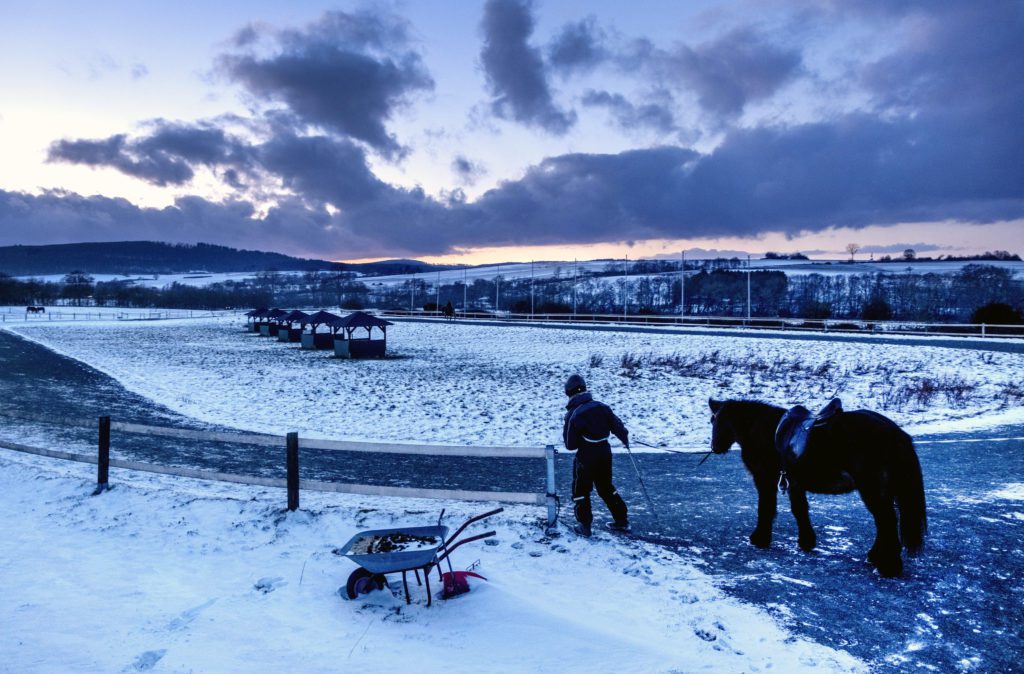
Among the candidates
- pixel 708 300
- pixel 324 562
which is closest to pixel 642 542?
pixel 324 562

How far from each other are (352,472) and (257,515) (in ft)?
9.59

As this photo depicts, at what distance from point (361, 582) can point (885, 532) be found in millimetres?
5117

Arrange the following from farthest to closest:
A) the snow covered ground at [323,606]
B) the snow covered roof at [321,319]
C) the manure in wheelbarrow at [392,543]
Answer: the snow covered roof at [321,319] < the manure in wheelbarrow at [392,543] < the snow covered ground at [323,606]

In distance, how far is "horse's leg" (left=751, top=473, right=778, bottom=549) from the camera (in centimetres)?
654

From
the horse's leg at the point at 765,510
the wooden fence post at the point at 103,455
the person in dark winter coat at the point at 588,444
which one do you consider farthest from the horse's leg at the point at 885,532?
the wooden fence post at the point at 103,455

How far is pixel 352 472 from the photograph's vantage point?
10.5 m

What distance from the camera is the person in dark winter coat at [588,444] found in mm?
6789

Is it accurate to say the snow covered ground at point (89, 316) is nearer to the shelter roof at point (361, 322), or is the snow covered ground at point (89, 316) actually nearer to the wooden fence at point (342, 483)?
the shelter roof at point (361, 322)

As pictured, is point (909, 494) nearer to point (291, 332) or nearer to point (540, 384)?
point (540, 384)

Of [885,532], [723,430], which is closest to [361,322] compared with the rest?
[723,430]

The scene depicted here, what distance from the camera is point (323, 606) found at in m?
5.45

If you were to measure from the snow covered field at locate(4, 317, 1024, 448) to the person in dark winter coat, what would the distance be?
5848 millimetres

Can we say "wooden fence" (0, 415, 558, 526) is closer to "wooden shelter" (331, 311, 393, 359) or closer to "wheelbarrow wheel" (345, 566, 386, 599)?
"wheelbarrow wheel" (345, 566, 386, 599)

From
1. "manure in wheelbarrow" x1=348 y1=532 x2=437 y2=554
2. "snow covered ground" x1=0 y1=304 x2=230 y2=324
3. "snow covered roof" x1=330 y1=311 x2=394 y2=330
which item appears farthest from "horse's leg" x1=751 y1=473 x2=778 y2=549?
"snow covered ground" x1=0 y1=304 x2=230 y2=324
